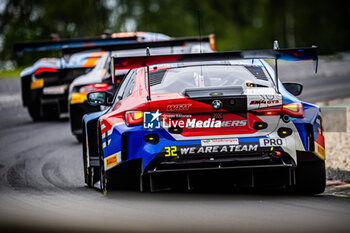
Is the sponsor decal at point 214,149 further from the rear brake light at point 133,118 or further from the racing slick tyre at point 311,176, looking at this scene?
the racing slick tyre at point 311,176

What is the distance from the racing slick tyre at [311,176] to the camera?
660 centimetres

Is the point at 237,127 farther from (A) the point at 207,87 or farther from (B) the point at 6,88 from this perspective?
(B) the point at 6,88

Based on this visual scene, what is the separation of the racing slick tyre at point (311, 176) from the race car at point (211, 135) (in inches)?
1.0

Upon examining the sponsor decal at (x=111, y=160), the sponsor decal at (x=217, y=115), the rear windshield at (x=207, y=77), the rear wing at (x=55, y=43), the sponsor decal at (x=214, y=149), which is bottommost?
the sponsor decal at (x=111, y=160)

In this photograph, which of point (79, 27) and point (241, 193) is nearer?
point (241, 193)

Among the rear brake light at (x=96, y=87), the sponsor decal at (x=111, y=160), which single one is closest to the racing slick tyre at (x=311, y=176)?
the sponsor decal at (x=111, y=160)

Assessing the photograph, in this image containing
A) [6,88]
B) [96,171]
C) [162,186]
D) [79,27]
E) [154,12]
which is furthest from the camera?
[154,12]

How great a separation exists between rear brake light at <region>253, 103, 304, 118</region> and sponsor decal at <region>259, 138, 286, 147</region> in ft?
0.71

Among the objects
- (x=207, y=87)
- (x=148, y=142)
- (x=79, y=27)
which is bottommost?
(x=148, y=142)

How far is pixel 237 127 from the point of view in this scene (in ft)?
20.7

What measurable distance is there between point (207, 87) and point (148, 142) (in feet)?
2.31

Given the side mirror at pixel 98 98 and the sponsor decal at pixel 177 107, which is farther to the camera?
the side mirror at pixel 98 98

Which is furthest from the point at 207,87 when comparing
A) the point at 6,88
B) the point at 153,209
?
the point at 6,88

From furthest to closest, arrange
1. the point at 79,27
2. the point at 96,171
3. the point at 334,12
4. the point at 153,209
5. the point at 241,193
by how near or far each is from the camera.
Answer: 1. the point at 79,27
2. the point at 334,12
3. the point at 96,171
4. the point at 241,193
5. the point at 153,209
